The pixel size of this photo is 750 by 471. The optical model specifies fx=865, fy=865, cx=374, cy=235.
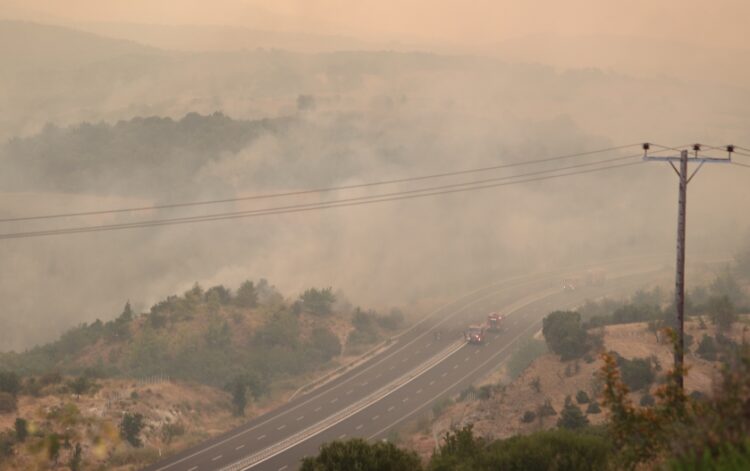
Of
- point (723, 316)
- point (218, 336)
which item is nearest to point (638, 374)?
point (723, 316)

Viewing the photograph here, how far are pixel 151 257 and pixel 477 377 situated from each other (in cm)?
11318

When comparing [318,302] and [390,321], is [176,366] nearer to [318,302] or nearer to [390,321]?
[318,302]

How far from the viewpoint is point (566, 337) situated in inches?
3004

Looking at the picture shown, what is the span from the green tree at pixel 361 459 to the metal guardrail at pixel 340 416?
2986cm

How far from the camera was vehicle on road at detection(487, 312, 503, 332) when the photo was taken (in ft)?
385

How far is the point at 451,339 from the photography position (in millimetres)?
114875

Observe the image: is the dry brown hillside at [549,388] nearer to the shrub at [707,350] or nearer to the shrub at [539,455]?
the shrub at [707,350]

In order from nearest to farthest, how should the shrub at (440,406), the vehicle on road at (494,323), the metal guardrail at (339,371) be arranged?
the shrub at (440,406) < the metal guardrail at (339,371) < the vehicle on road at (494,323)

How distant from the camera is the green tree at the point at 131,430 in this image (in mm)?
70125

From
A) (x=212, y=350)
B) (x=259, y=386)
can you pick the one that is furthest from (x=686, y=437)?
(x=212, y=350)

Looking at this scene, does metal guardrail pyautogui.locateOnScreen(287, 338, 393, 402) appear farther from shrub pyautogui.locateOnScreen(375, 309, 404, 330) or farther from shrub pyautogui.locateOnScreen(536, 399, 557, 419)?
shrub pyautogui.locateOnScreen(536, 399, 557, 419)

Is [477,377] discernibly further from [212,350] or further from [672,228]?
[672,228]

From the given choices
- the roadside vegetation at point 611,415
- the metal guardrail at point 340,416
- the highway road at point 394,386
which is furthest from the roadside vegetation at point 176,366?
the roadside vegetation at point 611,415

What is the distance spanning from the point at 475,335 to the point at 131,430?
52.9 metres
